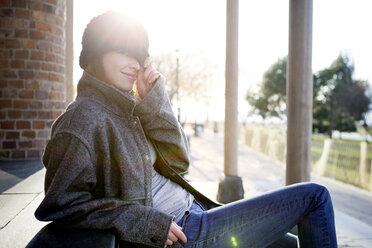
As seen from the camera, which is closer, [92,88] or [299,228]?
[92,88]

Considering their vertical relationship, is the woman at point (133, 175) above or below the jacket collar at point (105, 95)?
below

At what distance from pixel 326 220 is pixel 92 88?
1321 mm

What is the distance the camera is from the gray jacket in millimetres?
1123

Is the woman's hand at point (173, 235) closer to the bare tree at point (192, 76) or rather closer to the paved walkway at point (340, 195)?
the paved walkway at point (340, 195)

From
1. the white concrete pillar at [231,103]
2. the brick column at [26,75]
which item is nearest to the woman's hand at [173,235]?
the brick column at [26,75]

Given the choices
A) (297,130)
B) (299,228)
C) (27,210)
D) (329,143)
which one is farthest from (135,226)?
(329,143)

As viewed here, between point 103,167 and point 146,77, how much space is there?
61 cm

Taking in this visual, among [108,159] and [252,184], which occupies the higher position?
[108,159]

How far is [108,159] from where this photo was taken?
1250 mm

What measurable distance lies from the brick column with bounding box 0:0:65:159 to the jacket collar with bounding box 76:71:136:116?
2443 millimetres

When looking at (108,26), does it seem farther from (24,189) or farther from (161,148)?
(24,189)

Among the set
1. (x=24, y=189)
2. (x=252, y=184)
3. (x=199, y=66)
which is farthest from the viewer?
(x=199, y=66)

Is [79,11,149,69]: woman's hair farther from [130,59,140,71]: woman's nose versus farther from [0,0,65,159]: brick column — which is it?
[0,0,65,159]: brick column

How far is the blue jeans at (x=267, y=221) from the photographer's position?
1414 millimetres
